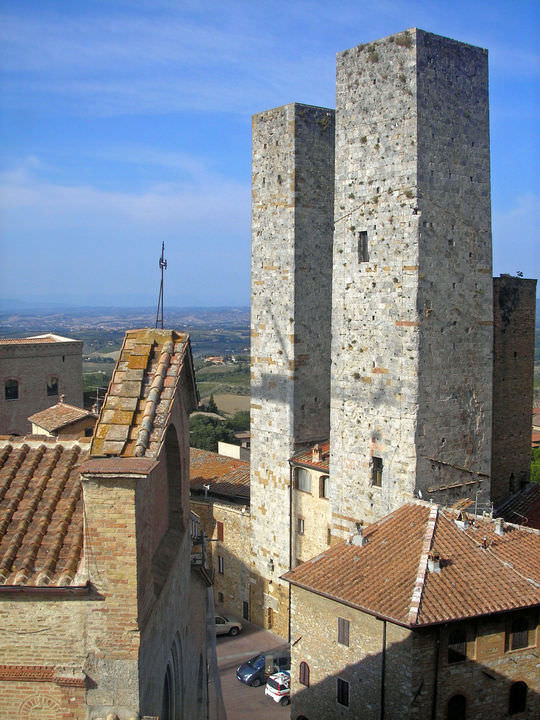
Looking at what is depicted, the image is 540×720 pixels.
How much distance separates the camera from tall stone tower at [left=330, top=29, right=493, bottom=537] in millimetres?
16906

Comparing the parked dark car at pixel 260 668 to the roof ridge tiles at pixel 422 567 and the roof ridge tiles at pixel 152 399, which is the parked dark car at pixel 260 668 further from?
the roof ridge tiles at pixel 152 399

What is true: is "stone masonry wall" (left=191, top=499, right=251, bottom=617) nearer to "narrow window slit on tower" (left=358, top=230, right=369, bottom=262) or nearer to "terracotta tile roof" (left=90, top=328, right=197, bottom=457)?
"narrow window slit on tower" (left=358, top=230, right=369, bottom=262)

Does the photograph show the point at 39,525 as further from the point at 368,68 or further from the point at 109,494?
the point at 368,68

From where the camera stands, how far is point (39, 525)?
7348 millimetres

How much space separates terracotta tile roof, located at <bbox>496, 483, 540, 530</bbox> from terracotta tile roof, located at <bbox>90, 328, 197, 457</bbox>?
13819mm

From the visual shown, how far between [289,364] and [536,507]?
8.01m

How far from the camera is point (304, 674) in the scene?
16.6 metres

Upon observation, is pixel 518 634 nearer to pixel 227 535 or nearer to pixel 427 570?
pixel 427 570

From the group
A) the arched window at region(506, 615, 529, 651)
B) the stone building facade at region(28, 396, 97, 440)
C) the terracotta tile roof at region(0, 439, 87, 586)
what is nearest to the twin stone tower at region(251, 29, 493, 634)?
the arched window at region(506, 615, 529, 651)

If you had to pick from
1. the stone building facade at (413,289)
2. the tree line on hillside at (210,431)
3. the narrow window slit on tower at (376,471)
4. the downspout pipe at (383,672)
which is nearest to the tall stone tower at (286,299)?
the stone building facade at (413,289)

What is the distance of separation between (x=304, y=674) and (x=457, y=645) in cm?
401

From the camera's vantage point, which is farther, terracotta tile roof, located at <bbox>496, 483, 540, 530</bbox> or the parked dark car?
the parked dark car

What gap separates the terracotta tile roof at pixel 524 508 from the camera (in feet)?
63.3

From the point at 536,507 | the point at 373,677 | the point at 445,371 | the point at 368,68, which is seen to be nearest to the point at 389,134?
the point at 368,68
